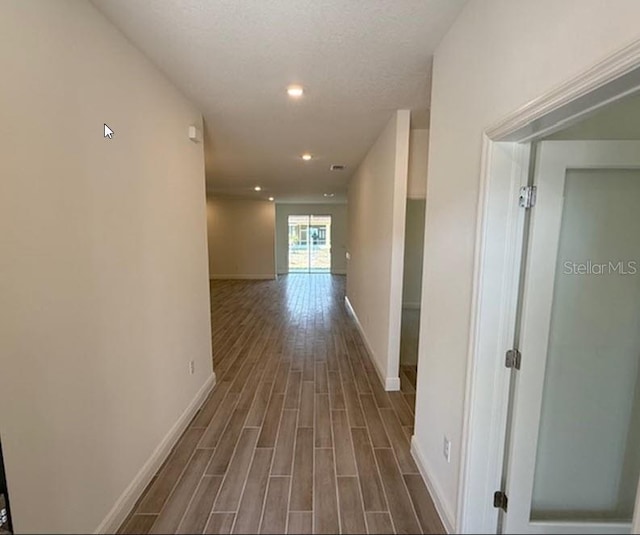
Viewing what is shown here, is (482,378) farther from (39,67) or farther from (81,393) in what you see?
(39,67)

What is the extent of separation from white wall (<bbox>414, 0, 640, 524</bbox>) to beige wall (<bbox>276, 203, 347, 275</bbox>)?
953cm

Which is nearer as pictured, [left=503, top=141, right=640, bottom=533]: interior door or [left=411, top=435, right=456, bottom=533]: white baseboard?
[left=503, top=141, right=640, bottom=533]: interior door

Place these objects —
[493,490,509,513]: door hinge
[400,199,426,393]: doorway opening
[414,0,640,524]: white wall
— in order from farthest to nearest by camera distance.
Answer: [400,199,426,393]: doorway opening
[493,490,509,513]: door hinge
[414,0,640,524]: white wall

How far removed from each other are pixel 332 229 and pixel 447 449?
10.2 metres

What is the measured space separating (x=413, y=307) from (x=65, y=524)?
624cm

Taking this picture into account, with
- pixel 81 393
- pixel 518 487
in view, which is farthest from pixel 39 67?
pixel 518 487

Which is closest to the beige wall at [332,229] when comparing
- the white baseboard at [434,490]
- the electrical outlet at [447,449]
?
the white baseboard at [434,490]

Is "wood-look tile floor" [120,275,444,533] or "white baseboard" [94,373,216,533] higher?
"white baseboard" [94,373,216,533]

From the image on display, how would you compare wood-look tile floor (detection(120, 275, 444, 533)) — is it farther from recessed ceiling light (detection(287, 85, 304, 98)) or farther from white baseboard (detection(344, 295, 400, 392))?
recessed ceiling light (detection(287, 85, 304, 98))

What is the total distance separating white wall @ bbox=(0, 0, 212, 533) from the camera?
111 cm

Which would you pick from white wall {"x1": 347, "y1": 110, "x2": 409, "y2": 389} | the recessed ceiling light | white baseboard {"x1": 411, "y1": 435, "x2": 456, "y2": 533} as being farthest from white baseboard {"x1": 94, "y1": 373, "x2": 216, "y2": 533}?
the recessed ceiling light

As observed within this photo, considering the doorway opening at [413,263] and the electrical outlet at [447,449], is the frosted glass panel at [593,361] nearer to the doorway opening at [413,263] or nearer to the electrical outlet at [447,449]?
the electrical outlet at [447,449]

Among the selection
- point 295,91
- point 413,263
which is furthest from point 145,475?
point 413,263

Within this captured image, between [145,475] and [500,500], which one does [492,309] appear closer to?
[500,500]
